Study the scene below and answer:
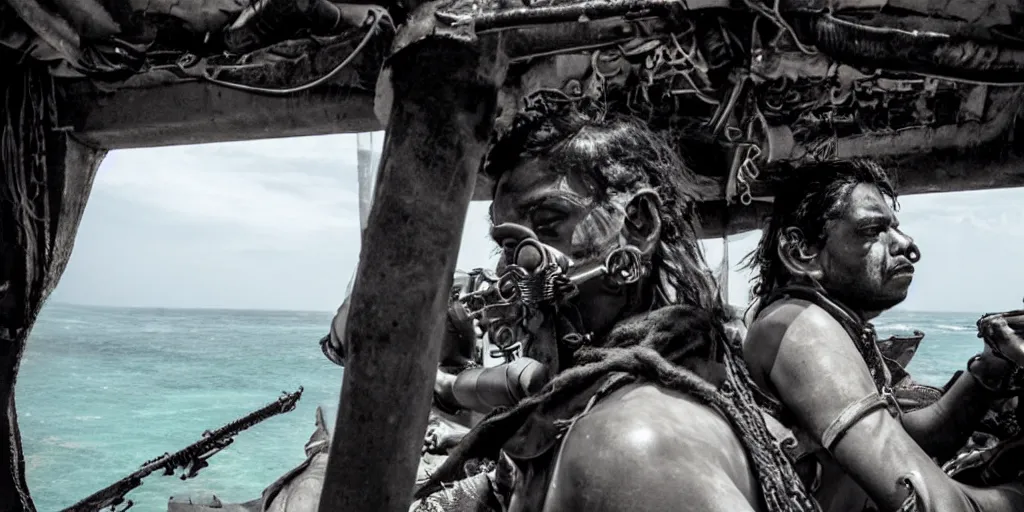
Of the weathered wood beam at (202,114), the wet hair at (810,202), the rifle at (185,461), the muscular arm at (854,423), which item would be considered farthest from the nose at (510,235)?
the rifle at (185,461)

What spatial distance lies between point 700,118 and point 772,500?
1458 mm

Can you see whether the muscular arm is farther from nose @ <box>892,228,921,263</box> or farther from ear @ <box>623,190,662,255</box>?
ear @ <box>623,190,662,255</box>

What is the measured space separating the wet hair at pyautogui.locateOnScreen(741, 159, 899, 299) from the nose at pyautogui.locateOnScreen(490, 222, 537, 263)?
102cm

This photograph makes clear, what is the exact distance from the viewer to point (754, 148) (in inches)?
103

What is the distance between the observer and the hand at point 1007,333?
2.34m

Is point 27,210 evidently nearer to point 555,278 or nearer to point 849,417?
point 555,278

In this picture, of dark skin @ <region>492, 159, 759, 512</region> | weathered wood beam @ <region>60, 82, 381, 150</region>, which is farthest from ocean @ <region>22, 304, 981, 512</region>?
dark skin @ <region>492, 159, 759, 512</region>

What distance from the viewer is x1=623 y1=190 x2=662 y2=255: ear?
78.7 inches

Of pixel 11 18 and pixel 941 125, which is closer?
pixel 941 125

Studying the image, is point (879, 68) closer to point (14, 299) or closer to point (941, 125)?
point (941, 125)

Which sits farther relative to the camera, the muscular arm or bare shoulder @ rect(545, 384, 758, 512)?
the muscular arm

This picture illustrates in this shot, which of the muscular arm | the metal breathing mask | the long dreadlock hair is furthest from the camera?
the muscular arm

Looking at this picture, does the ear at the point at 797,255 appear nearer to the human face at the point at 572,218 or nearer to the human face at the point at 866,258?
the human face at the point at 866,258

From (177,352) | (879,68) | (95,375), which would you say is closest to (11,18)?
(879,68)
